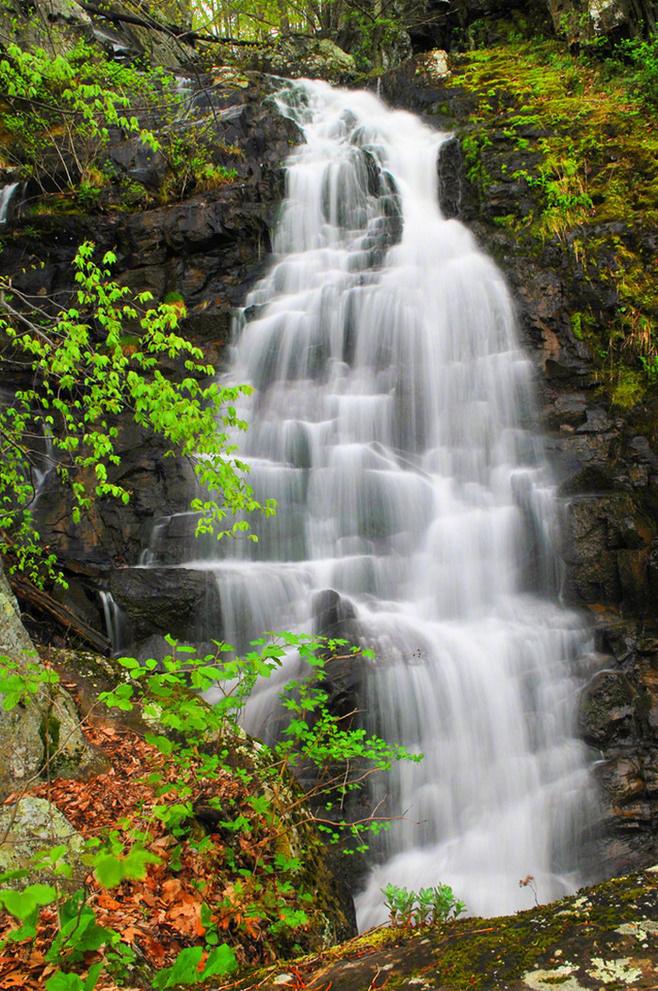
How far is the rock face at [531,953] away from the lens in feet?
5.19

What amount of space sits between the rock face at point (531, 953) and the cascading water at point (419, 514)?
370 centimetres

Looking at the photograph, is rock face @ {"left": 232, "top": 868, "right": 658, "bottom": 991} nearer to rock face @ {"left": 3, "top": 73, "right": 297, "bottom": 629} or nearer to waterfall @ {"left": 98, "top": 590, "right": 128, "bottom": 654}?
waterfall @ {"left": 98, "top": 590, "right": 128, "bottom": 654}

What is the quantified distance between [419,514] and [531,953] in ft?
23.3

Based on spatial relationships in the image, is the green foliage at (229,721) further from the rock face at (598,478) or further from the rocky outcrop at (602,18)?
the rocky outcrop at (602,18)

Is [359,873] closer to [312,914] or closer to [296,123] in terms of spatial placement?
[312,914]

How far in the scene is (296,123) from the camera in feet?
49.1

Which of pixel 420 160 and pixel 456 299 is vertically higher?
A: pixel 420 160

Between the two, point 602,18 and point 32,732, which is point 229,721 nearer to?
point 32,732

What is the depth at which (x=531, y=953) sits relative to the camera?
5.63 feet

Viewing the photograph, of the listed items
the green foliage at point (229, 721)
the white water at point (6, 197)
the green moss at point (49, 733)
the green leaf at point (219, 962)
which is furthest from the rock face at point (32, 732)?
the white water at point (6, 197)

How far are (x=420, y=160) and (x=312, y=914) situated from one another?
45.0 ft

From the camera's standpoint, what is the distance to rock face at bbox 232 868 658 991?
1.58 metres

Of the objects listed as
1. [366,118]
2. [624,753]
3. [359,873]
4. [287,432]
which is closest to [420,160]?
[366,118]

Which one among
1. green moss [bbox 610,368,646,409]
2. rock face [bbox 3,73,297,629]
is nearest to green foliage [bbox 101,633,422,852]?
green moss [bbox 610,368,646,409]
